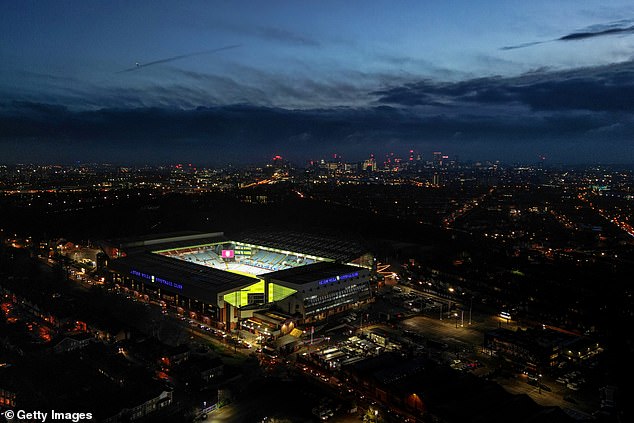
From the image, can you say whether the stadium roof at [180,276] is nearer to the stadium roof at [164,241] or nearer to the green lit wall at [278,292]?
the green lit wall at [278,292]

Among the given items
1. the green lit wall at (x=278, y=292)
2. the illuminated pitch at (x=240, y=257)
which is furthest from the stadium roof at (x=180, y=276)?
the illuminated pitch at (x=240, y=257)

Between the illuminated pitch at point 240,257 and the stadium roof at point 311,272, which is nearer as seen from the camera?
the stadium roof at point 311,272

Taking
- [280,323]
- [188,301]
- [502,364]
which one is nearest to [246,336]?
[280,323]

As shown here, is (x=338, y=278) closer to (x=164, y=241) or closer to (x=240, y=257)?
(x=240, y=257)

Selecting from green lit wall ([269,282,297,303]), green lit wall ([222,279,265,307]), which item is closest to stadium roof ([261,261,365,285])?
green lit wall ([269,282,297,303])

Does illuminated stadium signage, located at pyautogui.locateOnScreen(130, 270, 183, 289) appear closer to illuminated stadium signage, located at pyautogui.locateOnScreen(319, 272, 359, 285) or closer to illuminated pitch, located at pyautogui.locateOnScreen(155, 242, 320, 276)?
illuminated pitch, located at pyautogui.locateOnScreen(155, 242, 320, 276)

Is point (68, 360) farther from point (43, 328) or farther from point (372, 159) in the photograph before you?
point (372, 159)

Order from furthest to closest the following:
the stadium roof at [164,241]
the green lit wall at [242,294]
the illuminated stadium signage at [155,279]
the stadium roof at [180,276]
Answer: the stadium roof at [164,241] < the illuminated stadium signage at [155,279] < the stadium roof at [180,276] < the green lit wall at [242,294]
